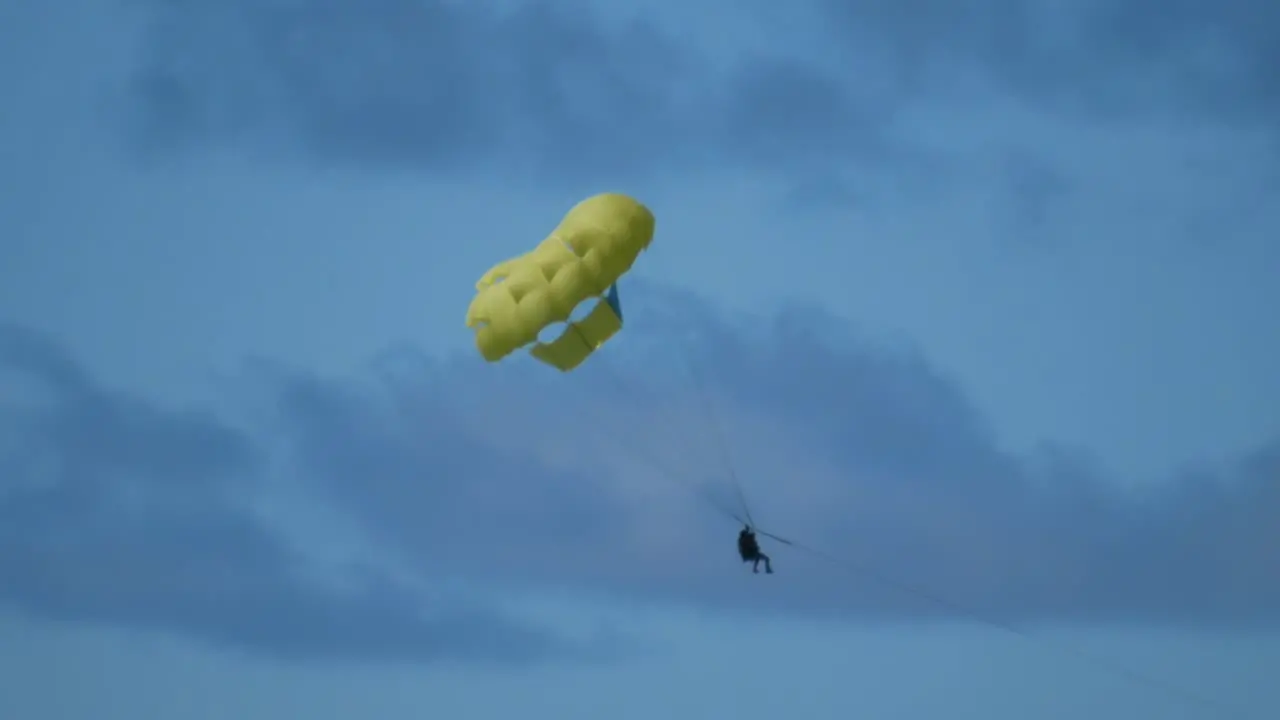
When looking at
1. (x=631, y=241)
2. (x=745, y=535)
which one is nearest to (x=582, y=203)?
(x=631, y=241)

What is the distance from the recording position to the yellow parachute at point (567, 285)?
2223 inches

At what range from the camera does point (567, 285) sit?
5634 cm

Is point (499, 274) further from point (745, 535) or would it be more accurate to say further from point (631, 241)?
point (745, 535)

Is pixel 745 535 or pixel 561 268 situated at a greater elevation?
pixel 561 268

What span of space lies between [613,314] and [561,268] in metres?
2.92

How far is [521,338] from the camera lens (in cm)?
5688

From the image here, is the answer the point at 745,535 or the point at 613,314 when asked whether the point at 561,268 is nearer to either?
the point at 613,314

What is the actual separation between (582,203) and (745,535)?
9.99m

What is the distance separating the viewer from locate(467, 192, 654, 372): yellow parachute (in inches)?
2223

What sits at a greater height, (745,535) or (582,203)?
(582,203)

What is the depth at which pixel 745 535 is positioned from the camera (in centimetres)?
5622

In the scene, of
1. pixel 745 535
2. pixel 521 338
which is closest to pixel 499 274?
pixel 521 338

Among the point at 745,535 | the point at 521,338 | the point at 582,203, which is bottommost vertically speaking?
the point at 745,535

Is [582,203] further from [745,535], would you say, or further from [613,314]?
[745,535]
